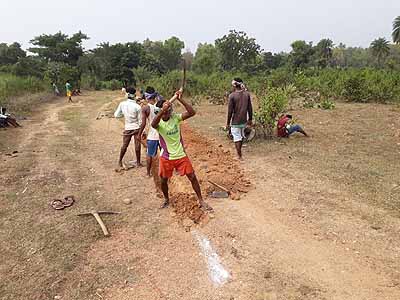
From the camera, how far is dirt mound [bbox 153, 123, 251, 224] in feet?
17.8

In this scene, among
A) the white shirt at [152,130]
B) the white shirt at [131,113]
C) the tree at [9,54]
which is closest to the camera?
the white shirt at [152,130]

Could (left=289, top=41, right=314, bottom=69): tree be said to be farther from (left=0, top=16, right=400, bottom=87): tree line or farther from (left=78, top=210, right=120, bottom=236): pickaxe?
(left=78, top=210, right=120, bottom=236): pickaxe

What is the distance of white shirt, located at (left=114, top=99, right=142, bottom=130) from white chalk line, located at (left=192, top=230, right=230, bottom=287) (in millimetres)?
3335

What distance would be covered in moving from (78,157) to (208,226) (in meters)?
5.19

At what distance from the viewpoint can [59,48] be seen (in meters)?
41.1

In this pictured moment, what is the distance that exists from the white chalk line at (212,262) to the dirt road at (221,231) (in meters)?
0.02

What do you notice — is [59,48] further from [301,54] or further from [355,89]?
[355,89]

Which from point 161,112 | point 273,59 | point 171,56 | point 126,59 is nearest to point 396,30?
point 273,59

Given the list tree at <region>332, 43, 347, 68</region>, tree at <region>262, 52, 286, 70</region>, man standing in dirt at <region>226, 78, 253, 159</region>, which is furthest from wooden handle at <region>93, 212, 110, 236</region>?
tree at <region>332, 43, 347, 68</region>

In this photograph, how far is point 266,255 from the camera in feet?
13.9

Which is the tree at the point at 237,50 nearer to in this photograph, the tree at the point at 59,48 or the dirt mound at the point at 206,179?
the tree at the point at 59,48

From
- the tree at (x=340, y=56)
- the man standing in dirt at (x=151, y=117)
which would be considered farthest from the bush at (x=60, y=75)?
the tree at (x=340, y=56)

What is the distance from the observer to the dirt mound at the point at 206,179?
5.42 meters

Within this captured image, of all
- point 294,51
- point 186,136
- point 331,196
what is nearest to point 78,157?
point 186,136
